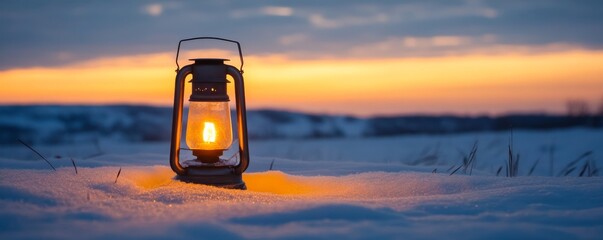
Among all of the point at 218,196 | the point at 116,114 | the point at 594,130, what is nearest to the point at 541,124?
the point at 594,130

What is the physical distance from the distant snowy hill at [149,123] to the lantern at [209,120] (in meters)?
11.3

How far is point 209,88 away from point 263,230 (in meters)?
1.34

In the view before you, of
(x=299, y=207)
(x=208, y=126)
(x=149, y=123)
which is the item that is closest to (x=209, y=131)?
(x=208, y=126)

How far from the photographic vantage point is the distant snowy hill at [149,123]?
56.5 ft

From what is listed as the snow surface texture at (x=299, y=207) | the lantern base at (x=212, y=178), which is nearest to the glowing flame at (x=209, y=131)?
the lantern base at (x=212, y=178)

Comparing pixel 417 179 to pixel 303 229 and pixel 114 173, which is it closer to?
pixel 303 229

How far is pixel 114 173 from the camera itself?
10.6 ft

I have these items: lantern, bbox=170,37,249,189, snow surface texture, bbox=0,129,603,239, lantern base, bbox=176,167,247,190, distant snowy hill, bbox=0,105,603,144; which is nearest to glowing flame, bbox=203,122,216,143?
lantern, bbox=170,37,249,189

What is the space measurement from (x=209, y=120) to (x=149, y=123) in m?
19.3

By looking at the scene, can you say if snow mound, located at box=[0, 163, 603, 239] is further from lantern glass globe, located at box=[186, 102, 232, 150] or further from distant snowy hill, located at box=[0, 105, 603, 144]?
distant snowy hill, located at box=[0, 105, 603, 144]

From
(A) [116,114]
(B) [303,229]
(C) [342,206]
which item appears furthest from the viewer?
(A) [116,114]

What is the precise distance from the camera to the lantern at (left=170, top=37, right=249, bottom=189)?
10.5 ft

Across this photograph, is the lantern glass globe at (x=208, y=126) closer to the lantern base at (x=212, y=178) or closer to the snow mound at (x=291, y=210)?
the lantern base at (x=212, y=178)

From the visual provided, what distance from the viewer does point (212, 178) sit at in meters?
3.23
